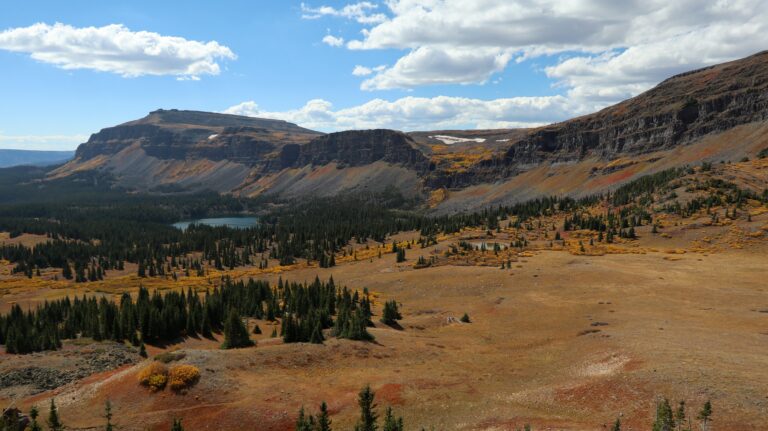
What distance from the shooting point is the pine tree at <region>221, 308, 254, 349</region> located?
60.1 meters

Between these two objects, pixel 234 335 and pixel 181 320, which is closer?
pixel 234 335

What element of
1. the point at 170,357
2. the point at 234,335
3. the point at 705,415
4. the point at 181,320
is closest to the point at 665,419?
the point at 705,415

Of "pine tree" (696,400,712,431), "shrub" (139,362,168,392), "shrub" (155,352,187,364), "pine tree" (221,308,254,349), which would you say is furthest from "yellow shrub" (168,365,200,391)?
"pine tree" (696,400,712,431)

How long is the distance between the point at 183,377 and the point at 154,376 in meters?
2.97

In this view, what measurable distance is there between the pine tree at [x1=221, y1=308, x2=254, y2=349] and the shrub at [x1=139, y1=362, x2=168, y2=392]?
12.9 m

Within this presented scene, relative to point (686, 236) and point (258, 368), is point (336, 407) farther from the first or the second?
point (686, 236)

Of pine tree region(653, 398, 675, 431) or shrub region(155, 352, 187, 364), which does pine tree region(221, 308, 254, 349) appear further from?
pine tree region(653, 398, 675, 431)

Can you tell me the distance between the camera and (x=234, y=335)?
60062 mm

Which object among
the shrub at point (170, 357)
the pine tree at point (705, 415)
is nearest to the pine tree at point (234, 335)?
the shrub at point (170, 357)

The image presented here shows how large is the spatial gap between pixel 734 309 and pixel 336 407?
197 feet

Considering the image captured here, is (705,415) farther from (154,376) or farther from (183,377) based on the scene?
(154,376)

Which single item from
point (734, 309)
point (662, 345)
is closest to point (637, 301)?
point (734, 309)

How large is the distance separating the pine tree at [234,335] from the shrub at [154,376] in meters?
12.9

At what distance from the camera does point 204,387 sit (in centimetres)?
4562
